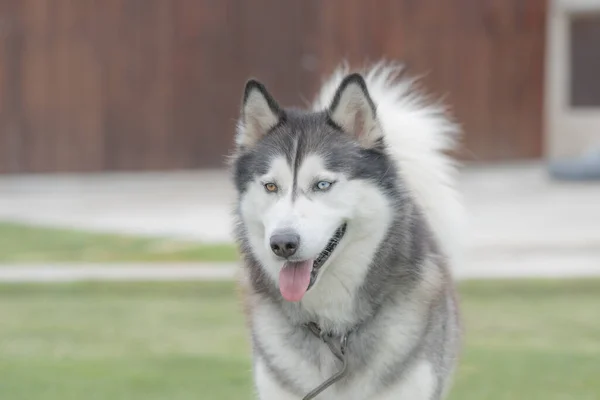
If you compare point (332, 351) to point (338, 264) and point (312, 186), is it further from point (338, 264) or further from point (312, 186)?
point (312, 186)

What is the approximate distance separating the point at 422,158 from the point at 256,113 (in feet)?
2.36

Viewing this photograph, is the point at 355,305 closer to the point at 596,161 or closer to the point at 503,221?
the point at 503,221

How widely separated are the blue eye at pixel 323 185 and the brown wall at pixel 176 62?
11.0 meters

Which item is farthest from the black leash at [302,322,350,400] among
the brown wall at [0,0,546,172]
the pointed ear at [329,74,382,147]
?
the brown wall at [0,0,546,172]

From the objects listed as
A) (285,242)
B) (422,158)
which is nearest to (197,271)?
(422,158)

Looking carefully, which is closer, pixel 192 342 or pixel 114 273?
pixel 192 342

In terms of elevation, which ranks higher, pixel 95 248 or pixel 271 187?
pixel 271 187

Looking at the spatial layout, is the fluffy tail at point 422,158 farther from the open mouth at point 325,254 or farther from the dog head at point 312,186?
the open mouth at point 325,254

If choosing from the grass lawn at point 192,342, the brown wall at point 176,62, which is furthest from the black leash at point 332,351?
the brown wall at point 176,62

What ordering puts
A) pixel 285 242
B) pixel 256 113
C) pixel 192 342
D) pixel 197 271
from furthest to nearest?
pixel 197 271 < pixel 192 342 < pixel 256 113 < pixel 285 242

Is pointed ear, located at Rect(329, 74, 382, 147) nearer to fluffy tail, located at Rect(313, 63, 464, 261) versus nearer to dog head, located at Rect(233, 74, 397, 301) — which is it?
dog head, located at Rect(233, 74, 397, 301)

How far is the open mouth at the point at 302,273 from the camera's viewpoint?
3443 millimetres

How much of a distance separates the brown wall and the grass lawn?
6582 millimetres

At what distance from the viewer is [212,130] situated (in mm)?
14672
